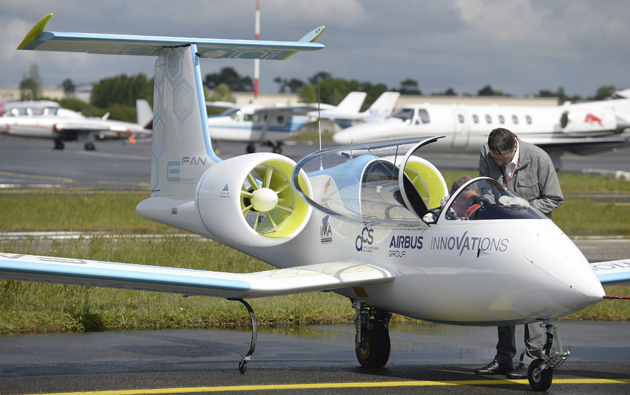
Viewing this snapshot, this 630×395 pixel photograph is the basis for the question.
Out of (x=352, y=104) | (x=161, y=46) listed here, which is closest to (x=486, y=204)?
(x=161, y=46)

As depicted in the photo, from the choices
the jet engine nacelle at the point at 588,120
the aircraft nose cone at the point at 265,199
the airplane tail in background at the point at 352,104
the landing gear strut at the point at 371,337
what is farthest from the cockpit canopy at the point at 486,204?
the airplane tail in background at the point at 352,104

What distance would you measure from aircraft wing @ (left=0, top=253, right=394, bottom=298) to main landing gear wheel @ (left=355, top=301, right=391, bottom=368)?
52 centimetres

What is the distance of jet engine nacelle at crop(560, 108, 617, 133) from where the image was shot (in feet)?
111

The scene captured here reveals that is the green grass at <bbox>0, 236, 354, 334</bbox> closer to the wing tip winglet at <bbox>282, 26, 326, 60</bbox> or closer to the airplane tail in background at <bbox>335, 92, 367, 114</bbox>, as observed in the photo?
the wing tip winglet at <bbox>282, 26, 326, 60</bbox>

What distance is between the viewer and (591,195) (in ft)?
85.3

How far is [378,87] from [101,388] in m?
142

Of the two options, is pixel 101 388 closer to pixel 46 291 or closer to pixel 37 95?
pixel 46 291

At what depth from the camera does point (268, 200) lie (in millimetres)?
7660

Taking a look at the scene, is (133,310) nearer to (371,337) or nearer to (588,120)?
(371,337)

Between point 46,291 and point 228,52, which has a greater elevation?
point 228,52

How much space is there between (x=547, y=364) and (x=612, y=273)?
118 centimetres

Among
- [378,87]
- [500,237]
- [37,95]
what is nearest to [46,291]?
[500,237]

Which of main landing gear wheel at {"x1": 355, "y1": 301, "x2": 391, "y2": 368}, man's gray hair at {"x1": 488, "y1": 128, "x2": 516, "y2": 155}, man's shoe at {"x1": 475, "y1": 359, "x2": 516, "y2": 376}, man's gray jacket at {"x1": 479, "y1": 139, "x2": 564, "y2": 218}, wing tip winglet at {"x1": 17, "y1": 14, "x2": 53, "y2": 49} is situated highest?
wing tip winglet at {"x1": 17, "y1": 14, "x2": 53, "y2": 49}

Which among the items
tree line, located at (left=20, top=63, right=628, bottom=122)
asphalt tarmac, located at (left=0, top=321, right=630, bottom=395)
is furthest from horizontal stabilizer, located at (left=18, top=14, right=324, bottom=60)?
tree line, located at (left=20, top=63, right=628, bottom=122)
